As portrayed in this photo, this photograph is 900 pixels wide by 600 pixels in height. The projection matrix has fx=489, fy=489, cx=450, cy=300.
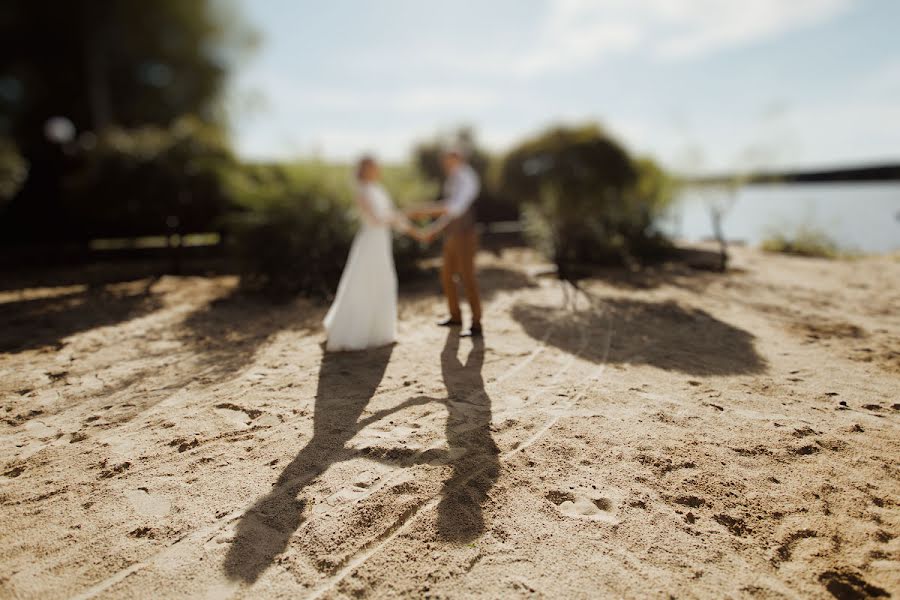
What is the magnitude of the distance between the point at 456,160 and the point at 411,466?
3.56 metres

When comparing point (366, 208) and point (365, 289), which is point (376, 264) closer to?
point (365, 289)

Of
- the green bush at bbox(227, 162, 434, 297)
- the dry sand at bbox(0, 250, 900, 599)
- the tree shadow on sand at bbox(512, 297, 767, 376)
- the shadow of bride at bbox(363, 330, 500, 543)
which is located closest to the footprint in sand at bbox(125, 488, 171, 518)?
the dry sand at bbox(0, 250, 900, 599)

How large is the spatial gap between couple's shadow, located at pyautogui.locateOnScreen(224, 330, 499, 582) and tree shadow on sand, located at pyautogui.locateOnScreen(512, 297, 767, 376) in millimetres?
1488

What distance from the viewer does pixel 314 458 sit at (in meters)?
3.32

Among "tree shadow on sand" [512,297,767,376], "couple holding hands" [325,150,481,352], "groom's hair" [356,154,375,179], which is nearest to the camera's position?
"tree shadow on sand" [512,297,767,376]

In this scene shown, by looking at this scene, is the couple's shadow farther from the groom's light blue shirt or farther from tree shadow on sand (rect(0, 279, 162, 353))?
tree shadow on sand (rect(0, 279, 162, 353))

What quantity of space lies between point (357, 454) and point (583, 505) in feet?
4.96

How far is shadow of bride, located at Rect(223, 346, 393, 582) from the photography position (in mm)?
→ 2490

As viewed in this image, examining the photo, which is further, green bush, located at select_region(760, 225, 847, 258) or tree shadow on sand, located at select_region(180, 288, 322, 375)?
green bush, located at select_region(760, 225, 847, 258)

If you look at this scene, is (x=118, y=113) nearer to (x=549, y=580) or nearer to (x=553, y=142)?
→ (x=553, y=142)

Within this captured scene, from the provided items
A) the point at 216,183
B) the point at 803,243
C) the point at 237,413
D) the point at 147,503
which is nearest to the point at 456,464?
the point at 147,503

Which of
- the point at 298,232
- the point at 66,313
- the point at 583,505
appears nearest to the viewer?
the point at 583,505

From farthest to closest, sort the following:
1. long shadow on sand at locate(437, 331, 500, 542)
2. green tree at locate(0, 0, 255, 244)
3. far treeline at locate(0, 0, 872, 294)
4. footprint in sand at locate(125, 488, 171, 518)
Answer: green tree at locate(0, 0, 255, 244)
far treeline at locate(0, 0, 872, 294)
footprint in sand at locate(125, 488, 171, 518)
long shadow on sand at locate(437, 331, 500, 542)

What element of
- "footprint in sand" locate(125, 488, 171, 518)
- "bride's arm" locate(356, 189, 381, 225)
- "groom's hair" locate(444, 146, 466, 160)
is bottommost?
"footprint in sand" locate(125, 488, 171, 518)
